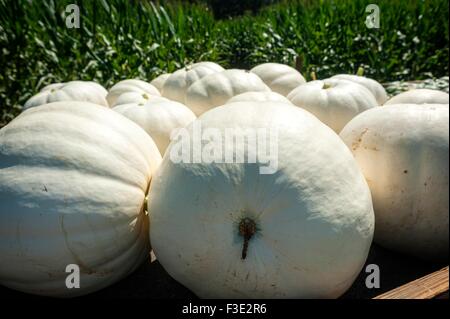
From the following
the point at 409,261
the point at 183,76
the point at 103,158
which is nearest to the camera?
the point at 103,158

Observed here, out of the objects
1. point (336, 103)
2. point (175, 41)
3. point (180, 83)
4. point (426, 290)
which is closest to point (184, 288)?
point (426, 290)

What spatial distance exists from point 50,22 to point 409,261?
11.4 feet

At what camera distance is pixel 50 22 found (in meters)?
3.29

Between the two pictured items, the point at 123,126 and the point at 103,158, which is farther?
the point at 123,126

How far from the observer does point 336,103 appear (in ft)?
5.54

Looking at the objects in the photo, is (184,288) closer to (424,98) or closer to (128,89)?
(424,98)

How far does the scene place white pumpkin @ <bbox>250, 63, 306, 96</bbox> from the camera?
2.38 meters

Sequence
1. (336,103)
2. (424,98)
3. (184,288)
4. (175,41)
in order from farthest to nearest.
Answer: (175,41) → (336,103) → (424,98) → (184,288)

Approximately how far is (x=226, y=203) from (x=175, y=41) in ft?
13.3

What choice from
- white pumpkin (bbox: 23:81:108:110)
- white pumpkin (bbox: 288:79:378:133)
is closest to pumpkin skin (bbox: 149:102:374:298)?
white pumpkin (bbox: 288:79:378:133)

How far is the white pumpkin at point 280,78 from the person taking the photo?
2385mm

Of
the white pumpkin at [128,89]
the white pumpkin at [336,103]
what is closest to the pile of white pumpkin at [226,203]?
the white pumpkin at [336,103]

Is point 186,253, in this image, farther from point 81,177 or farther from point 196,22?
point 196,22
